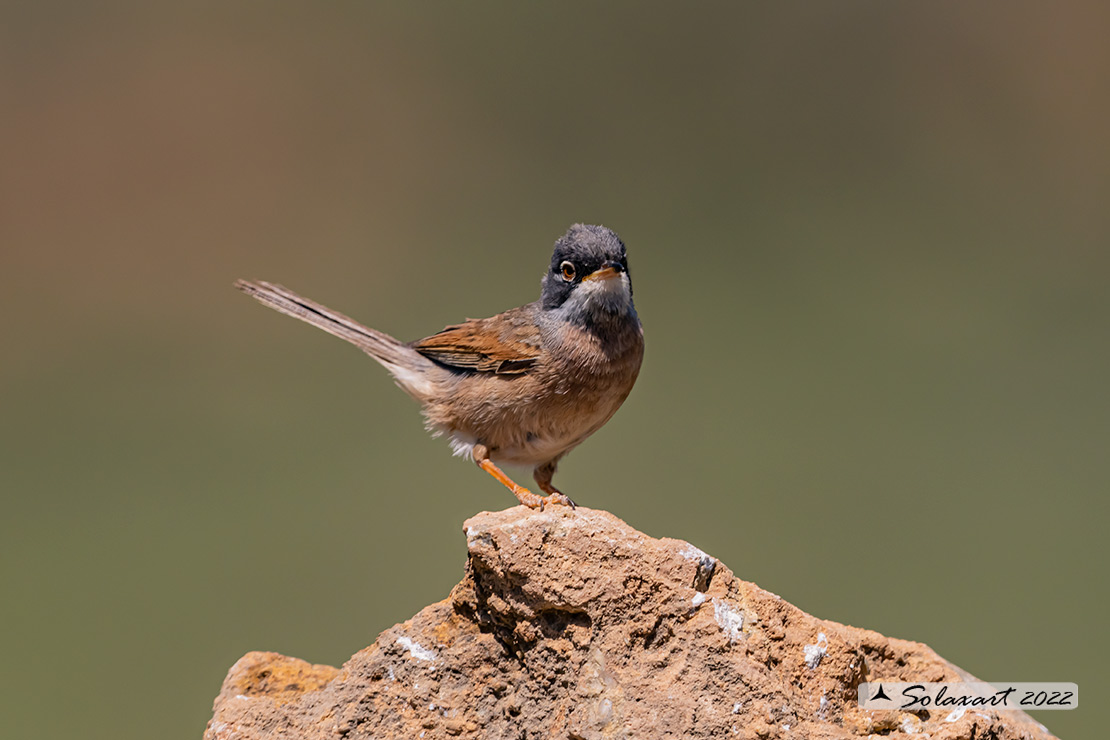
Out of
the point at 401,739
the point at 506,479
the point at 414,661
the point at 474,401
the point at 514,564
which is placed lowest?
the point at 401,739

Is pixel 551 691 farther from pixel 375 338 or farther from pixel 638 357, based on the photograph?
pixel 375 338

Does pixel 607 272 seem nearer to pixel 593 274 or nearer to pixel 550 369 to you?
pixel 593 274

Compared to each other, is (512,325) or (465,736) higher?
(512,325)

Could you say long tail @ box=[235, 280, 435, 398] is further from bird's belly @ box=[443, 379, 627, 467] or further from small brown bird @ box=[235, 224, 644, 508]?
bird's belly @ box=[443, 379, 627, 467]

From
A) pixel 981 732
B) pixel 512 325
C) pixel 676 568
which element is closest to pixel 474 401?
pixel 512 325

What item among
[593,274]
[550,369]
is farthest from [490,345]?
[593,274]

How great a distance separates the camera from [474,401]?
5.71 meters

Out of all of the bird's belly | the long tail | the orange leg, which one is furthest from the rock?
the long tail

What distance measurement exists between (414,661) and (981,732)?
1.98 m

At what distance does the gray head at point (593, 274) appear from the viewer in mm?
5414

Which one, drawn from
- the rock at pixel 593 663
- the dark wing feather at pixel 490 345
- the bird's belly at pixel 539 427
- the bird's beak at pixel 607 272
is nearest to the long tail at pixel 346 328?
the dark wing feather at pixel 490 345

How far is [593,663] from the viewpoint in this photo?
340 centimetres

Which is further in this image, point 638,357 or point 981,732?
point 638,357

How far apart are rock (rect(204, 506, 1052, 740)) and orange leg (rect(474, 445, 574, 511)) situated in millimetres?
469
